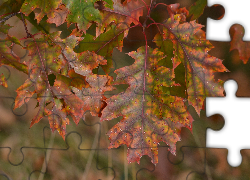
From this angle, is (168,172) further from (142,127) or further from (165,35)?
(165,35)

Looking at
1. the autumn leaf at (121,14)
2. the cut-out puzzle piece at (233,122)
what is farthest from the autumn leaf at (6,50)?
the cut-out puzzle piece at (233,122)

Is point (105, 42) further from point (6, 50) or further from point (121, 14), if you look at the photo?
point (6, 50)

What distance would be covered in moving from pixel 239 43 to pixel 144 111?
46cm

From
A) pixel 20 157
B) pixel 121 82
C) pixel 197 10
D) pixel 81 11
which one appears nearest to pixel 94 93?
pixel 121 82

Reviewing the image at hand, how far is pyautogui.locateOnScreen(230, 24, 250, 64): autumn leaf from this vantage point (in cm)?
83

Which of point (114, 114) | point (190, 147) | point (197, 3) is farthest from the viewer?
point (190, 147)

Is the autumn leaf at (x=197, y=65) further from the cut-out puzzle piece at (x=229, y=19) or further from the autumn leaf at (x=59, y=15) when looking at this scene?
the autumn leaf at (x=59, y=15)

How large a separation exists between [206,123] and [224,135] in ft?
0.26

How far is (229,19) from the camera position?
0.84 m

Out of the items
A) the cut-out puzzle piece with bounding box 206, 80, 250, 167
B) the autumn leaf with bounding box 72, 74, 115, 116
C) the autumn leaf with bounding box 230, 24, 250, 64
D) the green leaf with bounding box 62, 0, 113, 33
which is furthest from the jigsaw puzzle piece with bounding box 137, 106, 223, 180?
the green leaf with bounding box 62, 0, 113, 33

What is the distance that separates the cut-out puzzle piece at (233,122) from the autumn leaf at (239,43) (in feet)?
0.50

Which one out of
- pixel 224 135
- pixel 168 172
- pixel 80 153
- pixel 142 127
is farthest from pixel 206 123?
pixel 80 153

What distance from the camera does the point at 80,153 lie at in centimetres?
105

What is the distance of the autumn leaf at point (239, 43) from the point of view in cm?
83
